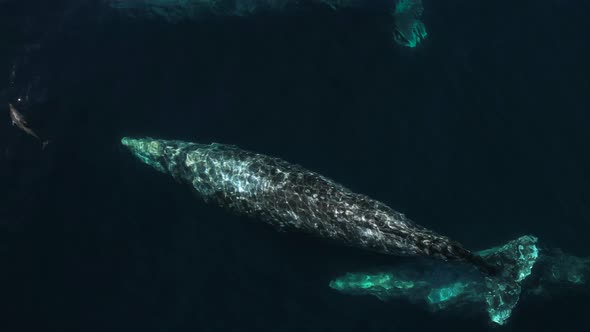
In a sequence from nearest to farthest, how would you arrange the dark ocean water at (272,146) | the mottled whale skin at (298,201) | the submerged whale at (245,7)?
the mottled whale skin at (298,201)
the dark ocean water at (272,146)
the submerged whale at (245,7)

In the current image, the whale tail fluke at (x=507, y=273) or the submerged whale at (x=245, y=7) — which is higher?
the submerged whale at (x=245, y=7)

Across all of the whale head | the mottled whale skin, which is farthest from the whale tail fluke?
the whale head

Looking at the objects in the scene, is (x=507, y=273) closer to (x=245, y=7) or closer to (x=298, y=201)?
(x=298, y=201)

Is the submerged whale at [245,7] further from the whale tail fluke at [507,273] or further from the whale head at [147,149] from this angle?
the whale tail fluke at [507,273]

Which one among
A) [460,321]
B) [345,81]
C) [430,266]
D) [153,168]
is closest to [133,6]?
[153,168]

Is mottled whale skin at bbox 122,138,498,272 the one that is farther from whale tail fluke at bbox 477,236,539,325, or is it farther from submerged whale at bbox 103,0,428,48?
submerged whale at bbox 103,0,428,48

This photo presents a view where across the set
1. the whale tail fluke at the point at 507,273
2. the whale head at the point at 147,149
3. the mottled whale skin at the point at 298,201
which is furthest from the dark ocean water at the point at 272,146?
the mottled whale skin at the point at 298,201

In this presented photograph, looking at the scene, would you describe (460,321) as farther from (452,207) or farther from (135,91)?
(135,91)
